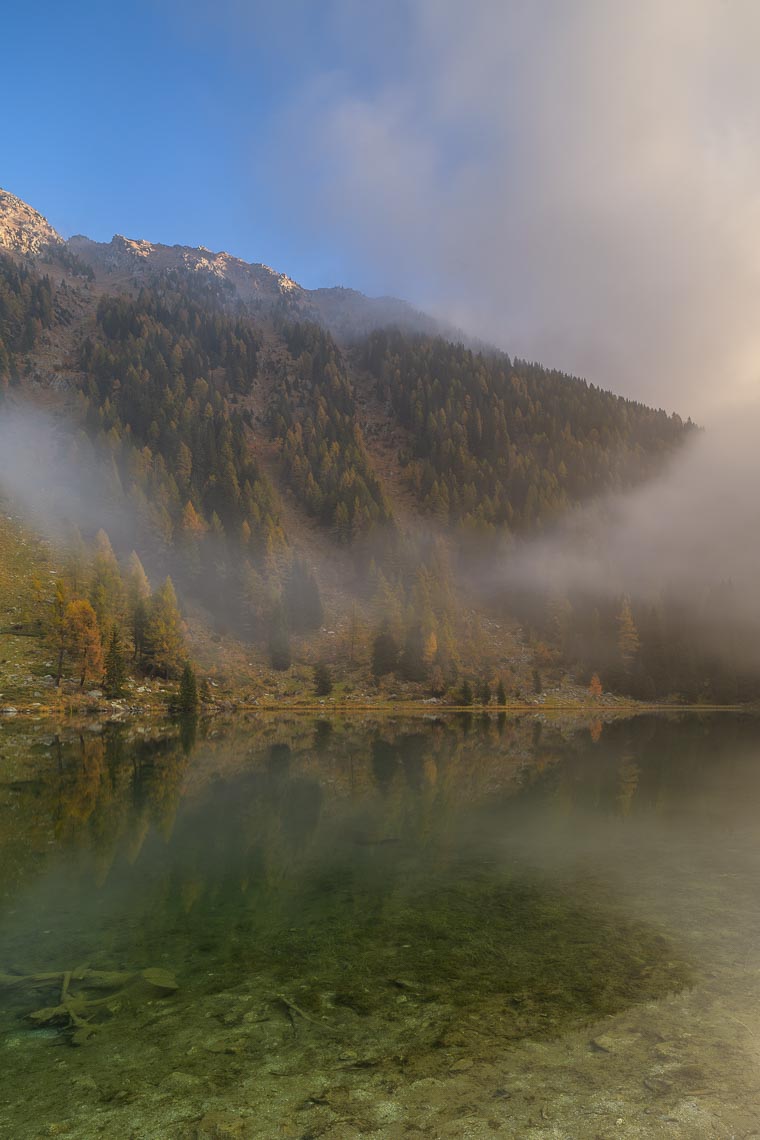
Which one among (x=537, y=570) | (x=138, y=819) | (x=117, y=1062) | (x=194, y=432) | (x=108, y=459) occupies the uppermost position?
(x=194, y=432)

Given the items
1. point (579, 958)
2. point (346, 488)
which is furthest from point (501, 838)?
point (346, 488)

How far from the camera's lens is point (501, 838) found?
78.0 ft

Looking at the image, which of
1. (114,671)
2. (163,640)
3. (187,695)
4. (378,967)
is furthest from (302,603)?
(378,967)

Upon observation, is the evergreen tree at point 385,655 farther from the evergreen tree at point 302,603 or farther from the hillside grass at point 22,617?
the hillside grass at point 22,617

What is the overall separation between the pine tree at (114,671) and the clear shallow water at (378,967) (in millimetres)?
62611

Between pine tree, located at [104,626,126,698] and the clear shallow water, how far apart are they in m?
62.6

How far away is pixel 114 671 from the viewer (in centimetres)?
8994

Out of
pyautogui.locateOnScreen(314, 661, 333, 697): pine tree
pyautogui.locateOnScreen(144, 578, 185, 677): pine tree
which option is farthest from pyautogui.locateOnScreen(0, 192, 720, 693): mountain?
pyautogui.locateOnScreen(314, 661, 333, 697): pine tree

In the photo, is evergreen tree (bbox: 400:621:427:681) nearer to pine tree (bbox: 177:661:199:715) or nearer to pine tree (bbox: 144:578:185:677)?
pine tree (bbox: 144:578:185:677)

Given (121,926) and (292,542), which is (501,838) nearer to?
(121,926)

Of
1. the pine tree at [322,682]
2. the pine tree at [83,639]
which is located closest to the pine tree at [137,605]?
the pine tree at [83,639]

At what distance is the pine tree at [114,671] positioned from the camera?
89938 mm

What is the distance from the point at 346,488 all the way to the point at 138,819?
156332mm

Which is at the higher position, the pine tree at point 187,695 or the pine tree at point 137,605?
the pine tree at point 137,605
